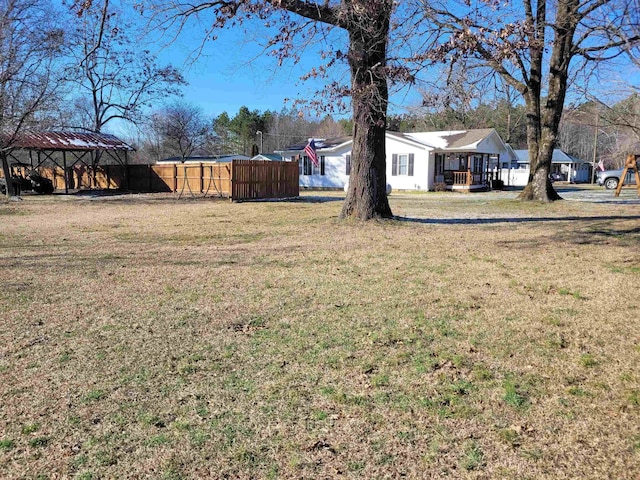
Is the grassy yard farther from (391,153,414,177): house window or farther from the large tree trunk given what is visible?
(391,153,414,177): house window

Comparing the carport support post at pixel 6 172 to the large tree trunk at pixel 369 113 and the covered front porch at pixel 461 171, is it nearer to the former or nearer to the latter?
the large tree trunk at pixel 369 113

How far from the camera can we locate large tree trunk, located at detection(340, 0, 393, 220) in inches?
359

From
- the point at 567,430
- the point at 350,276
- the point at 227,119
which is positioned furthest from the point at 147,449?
the point at 227,119

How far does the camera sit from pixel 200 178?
2556cm

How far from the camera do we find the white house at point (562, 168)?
48.8 metres

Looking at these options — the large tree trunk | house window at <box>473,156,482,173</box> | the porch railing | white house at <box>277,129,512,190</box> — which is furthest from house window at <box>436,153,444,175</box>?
the large tree trunk

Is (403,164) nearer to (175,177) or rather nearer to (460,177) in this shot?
(460,177)

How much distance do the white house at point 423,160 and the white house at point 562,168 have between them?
1555 centimetres

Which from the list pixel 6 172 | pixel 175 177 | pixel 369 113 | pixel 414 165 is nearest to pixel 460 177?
pixel 414 165

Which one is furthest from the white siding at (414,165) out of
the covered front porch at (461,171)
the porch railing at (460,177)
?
the porch railing at (460,177)

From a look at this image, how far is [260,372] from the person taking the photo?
3592mm

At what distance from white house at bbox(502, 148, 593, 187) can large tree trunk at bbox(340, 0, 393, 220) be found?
1606 inches

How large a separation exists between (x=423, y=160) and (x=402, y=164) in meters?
1.45

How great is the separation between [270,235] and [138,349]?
6.65 m
